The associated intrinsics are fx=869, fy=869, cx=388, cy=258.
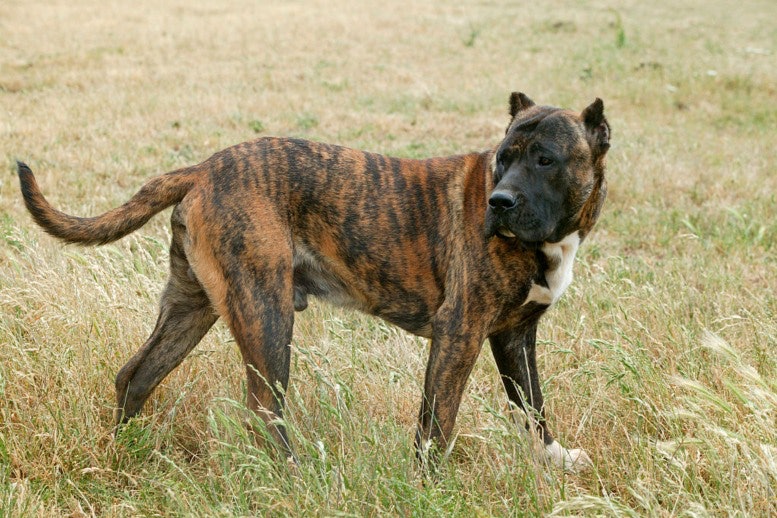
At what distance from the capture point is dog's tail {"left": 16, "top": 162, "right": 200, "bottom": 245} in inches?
155

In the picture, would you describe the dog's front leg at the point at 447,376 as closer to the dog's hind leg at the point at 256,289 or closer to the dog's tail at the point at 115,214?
the dog's hind leg at the point at 256,289

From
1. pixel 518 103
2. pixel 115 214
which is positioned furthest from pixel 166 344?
pixel 518 103

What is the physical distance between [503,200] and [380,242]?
76cm

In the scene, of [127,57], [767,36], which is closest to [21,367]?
[127,57]

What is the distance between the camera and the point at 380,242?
13.9 feet

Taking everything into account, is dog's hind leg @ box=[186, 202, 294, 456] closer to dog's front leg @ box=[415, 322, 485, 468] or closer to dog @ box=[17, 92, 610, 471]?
dog @ box=[17, 92, 610, 471]

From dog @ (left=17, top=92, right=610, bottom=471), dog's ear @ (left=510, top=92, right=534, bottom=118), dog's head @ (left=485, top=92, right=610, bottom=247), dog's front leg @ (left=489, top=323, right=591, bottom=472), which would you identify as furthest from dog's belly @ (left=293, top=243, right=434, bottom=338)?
dog's ear @ (left=510, top=92, right=534, bottom=118)

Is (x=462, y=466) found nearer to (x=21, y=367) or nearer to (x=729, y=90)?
(x=21, y=367)

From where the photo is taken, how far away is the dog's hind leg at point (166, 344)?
14.2ft

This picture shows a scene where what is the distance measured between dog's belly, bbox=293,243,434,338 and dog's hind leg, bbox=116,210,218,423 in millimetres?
518

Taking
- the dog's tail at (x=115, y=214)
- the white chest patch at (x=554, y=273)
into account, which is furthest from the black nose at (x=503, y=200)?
the dog's tail at (x=115, y=214)

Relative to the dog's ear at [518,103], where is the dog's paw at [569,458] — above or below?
below

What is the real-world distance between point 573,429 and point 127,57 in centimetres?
1280

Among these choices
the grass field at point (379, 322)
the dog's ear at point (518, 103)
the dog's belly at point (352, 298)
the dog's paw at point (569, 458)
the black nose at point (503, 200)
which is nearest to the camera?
the grass field at point (379, 322)
